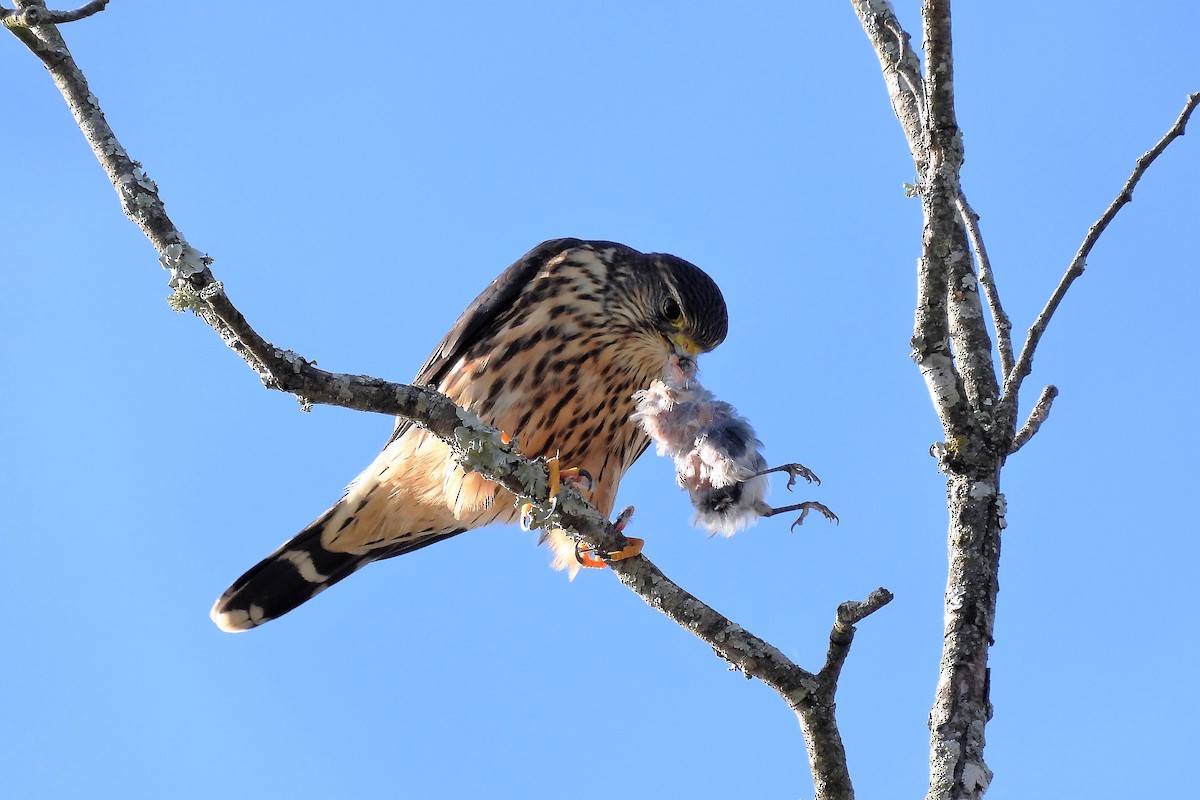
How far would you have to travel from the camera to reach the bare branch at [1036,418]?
2836 millimetres

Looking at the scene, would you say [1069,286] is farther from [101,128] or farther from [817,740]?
[101,128]

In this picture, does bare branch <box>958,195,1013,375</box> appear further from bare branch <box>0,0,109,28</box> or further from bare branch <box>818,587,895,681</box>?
bare branch <box>0,0,109,28</box>

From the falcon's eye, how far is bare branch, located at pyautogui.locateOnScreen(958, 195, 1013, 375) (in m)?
1.39

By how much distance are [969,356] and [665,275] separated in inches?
65.6

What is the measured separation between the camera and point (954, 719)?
2350 mm

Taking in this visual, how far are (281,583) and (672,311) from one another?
1764 mm

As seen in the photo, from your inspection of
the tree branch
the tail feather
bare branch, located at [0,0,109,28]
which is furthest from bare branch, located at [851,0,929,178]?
the tail feather

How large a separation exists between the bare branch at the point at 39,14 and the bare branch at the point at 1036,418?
7.32 feet

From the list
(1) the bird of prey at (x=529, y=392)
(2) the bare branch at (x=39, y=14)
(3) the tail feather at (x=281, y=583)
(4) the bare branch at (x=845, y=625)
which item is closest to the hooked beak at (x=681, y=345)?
(1) the bird of prey at (x=529, y=392)

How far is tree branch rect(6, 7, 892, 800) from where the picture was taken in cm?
220

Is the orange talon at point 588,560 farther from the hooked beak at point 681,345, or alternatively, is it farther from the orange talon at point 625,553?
the hooked beak at point 681,345

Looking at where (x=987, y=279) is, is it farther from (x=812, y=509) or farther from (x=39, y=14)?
(x=39, y=14)

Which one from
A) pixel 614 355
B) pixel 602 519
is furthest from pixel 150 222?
pixel 614 355

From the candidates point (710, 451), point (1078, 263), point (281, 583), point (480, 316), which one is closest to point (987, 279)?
point (1078, 263)
